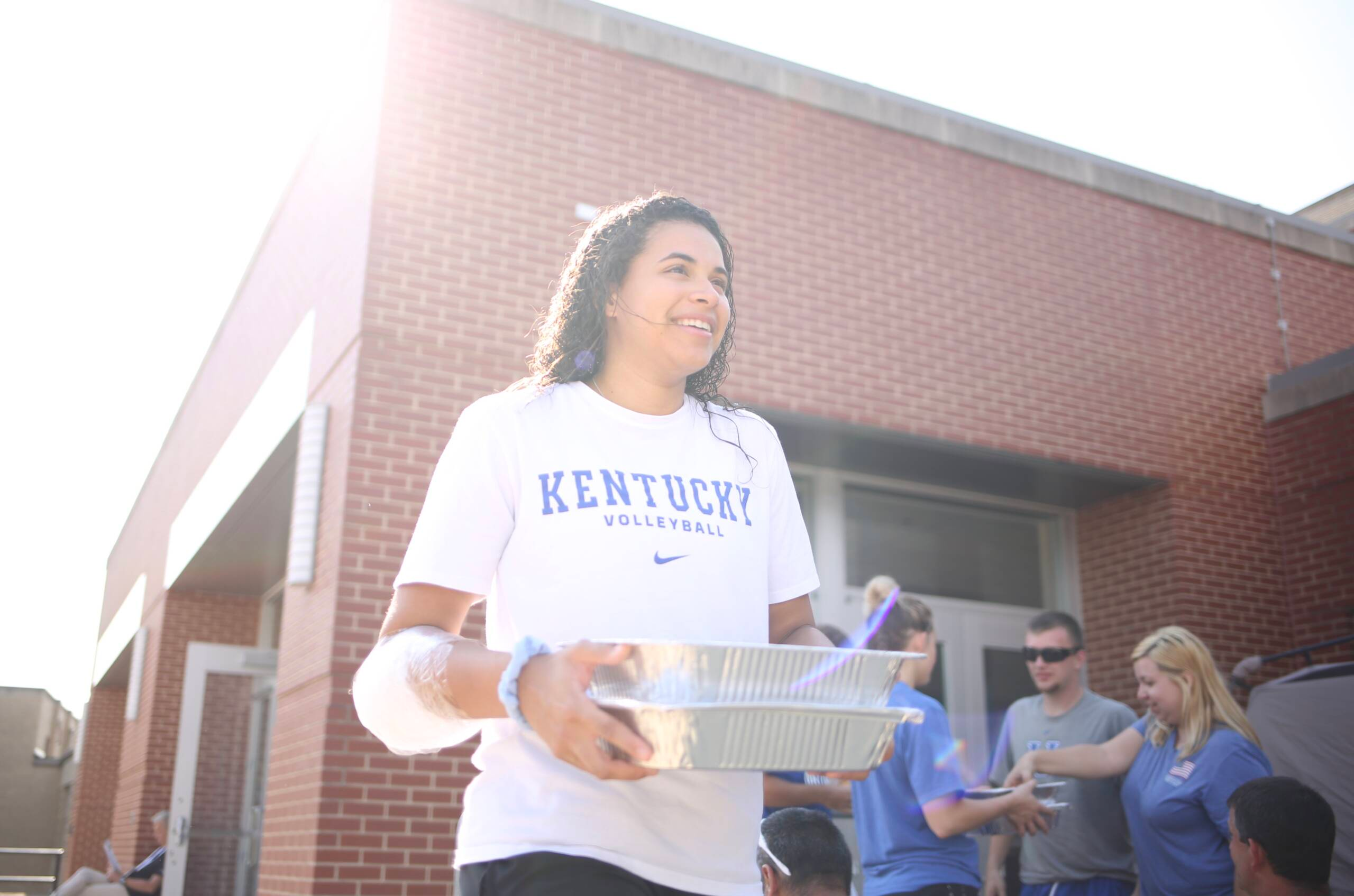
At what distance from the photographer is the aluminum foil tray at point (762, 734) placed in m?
1.24

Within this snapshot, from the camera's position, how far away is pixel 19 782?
30.4 meters

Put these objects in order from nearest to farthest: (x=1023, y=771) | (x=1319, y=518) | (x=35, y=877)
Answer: (x=1023, y=771), (x=1319, y=518), (x=35, y=877)

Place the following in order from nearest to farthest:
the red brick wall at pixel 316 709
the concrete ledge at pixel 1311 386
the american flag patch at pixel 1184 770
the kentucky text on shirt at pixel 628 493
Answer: the kentucky text on shirt at pixel 628 493 → the american flag patch at pixel 1184 770 → the red brick wall at pixel 316 709 → the concrete ledge at pixel 1311 386

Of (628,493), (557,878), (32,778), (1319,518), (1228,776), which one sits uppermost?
(1319,518)

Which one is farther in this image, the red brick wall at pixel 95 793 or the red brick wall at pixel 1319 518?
the red brick wall at pixel 95 793

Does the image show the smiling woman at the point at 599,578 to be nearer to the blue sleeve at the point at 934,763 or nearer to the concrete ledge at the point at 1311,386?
the blue sleeve at the point at 934,763

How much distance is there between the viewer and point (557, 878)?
4.72 ft

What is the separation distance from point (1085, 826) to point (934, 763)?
1.17 m

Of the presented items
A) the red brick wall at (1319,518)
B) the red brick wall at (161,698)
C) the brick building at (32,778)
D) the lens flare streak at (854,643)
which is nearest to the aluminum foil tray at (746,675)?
the lens flare streak at (854,643)

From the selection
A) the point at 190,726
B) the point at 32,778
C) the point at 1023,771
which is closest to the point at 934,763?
the point at 1023,771

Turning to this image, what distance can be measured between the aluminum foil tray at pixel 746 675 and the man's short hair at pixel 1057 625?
13.4ft

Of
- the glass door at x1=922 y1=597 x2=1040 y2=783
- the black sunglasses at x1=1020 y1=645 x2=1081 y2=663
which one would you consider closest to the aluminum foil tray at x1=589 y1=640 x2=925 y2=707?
the black sunglasses at x1=1020 y1=645 x2=1081 y2=663

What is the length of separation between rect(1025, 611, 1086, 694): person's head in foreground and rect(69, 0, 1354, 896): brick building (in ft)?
7.99

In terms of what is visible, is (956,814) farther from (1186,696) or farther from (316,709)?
(316,709)
